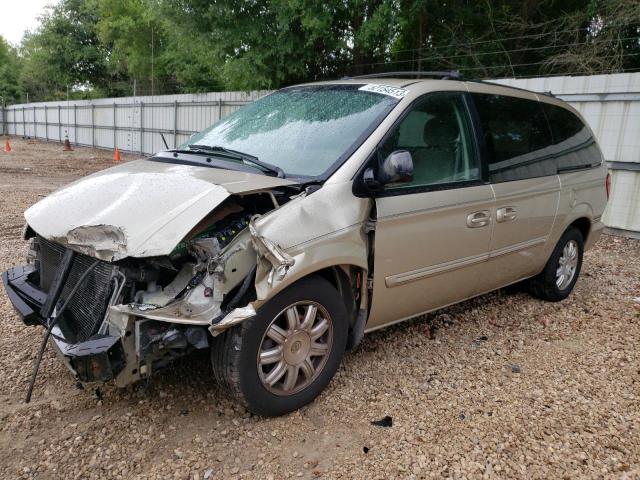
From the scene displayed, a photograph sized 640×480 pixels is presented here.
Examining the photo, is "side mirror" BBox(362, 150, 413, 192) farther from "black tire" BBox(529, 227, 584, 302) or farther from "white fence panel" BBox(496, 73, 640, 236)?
"white fence panel" BBox(496, 73, 640, 236)

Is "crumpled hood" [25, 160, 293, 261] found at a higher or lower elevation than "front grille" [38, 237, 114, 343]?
higher

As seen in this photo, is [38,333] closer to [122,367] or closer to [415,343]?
[122,367]

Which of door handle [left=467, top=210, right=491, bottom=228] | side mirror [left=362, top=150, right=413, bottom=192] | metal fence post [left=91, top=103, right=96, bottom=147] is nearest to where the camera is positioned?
side mirror [left=362, top=150, right=413, bottom=192]

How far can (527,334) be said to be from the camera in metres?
4.32

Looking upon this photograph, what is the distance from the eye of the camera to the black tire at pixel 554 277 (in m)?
4.82

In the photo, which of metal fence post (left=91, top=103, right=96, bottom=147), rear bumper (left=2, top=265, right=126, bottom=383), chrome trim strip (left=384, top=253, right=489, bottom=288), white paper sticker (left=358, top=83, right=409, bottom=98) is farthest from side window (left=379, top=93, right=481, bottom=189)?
metal fence post (left=91, top=103, right=96, bottom=147)

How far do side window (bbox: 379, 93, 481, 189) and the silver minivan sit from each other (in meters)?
0.01

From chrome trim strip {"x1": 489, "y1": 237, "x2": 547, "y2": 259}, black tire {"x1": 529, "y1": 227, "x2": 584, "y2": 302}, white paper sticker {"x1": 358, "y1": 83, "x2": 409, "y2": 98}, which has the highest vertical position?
white paper sticker {"x1": 358, "y1": 83, "x2": 409, "y2": 98}

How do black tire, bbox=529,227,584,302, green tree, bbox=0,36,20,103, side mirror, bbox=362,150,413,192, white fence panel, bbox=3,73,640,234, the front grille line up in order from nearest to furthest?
the front grille → side mirror, bbox=362,150,413,192 → black tire, bbox=529,227,584,302 → white fence panel, bbox=3,73,640,234 → green tree, bbox=0,36,20,103

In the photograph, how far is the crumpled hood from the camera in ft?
8.30

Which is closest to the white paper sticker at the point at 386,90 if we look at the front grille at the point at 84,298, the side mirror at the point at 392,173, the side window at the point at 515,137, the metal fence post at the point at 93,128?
the side mirror at the point at 392,173

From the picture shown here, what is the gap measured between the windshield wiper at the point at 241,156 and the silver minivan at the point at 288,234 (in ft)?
0.07

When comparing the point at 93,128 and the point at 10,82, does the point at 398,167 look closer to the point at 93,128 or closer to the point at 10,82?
the point at 93,128

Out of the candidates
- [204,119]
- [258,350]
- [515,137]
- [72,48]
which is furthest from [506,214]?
[72,48]
